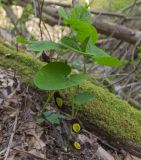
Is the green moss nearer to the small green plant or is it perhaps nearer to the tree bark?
the small green plant

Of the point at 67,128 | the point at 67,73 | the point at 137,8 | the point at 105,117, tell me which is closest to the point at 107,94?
the point at 105,117

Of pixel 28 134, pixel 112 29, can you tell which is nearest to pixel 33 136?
pixel 28 134

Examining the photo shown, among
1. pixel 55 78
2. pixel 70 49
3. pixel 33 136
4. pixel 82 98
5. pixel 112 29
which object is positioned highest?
pixel 70 49

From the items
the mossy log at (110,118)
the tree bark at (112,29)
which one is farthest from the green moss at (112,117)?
the tree bark at (112,29)

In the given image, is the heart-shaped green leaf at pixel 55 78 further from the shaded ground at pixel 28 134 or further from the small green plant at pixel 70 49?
the shaded ground at pixel 28 134

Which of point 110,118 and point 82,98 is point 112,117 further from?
point 82,98

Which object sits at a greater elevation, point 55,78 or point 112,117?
point 55,78
